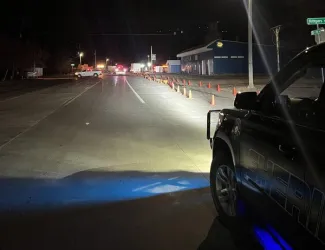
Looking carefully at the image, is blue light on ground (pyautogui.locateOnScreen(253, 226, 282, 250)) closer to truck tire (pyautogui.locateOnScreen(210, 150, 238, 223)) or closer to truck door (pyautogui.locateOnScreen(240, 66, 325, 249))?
truck door (pyautogui.locateOnScreen(240, 66, 325, 249))

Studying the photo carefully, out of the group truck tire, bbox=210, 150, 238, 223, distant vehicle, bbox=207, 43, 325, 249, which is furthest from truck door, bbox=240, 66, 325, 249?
truck tire, bbox=210, 150, 238, 223

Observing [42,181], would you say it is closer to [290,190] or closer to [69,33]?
[290,190]

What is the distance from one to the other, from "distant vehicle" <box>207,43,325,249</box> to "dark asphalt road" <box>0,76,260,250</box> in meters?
0.70

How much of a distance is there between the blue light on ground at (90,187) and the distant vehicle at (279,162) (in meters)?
1.83

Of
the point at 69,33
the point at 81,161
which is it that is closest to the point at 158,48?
the point at 69,33

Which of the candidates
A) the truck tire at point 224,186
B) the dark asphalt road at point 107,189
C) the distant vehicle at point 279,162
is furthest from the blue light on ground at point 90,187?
the distant vehicle at point 279,162

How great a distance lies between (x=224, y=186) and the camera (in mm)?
5047

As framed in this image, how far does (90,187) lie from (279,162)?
4082 millimetres

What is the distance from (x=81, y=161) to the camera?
8.81m

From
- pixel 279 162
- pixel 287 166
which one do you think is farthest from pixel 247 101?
pixel 287 166

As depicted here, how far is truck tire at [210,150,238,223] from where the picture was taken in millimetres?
4742

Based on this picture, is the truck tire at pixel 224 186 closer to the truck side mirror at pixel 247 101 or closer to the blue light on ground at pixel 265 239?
the blue light on ground at pixel 265 239

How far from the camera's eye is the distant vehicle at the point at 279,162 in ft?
9.35

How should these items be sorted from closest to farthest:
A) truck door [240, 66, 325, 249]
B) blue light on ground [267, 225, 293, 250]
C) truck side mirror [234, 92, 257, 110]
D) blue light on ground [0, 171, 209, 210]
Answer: truck door [240, 66, 325, 249] → blue light on ground [267, 225, 293, 250] → truck side mirror [234, 92, 257, 110] → blue light on ground [0, 171, 209, 210]
